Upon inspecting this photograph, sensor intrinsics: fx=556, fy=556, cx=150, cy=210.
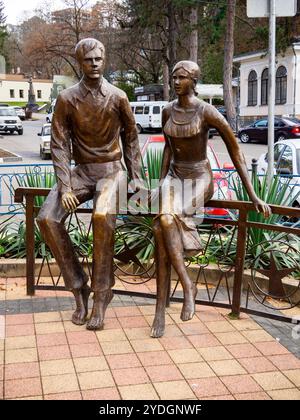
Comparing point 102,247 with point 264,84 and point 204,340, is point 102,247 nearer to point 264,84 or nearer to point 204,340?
point 204,340

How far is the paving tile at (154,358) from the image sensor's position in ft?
12.5

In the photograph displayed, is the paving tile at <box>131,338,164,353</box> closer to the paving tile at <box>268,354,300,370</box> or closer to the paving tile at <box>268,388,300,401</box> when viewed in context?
the paving tile at <box>268,354,300,370</box>

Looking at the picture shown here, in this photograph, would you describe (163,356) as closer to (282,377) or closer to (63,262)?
(282,377)

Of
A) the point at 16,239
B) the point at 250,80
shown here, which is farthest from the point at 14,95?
the point at 16,239

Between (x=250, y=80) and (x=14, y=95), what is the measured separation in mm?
25918

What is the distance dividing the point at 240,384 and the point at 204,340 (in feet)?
2.45

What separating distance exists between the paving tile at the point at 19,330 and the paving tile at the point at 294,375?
1.95m

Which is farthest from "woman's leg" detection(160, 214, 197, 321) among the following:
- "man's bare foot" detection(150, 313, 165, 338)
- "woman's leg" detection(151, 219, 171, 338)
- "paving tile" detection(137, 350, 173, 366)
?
"paving tile" detection(137, 350, 173, 366)

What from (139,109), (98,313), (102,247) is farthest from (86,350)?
(139,109)

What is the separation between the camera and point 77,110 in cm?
436

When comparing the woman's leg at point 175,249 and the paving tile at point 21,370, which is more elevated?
the woman's leg at point 175,249

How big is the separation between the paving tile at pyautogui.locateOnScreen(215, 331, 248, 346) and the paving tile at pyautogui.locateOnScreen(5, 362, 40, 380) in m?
1.40

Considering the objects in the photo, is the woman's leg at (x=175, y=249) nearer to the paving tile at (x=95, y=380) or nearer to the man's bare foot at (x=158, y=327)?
the man's bare foot at (x=158, y=327)

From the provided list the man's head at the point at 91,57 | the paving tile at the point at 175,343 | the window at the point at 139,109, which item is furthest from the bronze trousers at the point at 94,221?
the window at the point at 139,109
